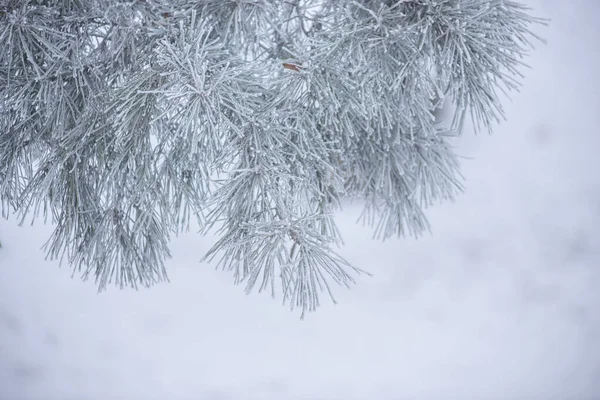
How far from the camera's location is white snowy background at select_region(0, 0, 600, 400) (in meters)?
1.34

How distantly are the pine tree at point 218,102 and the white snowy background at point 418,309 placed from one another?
2.00ft

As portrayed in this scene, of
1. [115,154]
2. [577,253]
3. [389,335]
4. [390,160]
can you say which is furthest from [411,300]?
[115,154]

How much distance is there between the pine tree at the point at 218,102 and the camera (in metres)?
0.68

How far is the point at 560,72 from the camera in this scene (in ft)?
5.62

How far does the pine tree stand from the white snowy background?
61 centimetres

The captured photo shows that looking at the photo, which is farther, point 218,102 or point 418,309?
point 418,309

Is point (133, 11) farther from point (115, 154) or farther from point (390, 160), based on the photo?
point (390, 160)

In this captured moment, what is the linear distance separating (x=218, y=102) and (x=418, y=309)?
108 centimetres

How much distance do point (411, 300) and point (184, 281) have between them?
2.36ft

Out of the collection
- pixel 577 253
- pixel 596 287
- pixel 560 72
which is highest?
pixel 560 72

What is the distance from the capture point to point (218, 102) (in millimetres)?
672

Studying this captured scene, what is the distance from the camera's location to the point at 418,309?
4.96 feet

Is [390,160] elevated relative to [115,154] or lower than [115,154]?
elevated

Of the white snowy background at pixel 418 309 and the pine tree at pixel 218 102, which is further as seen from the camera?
the white snowy background at pixel 418 309
